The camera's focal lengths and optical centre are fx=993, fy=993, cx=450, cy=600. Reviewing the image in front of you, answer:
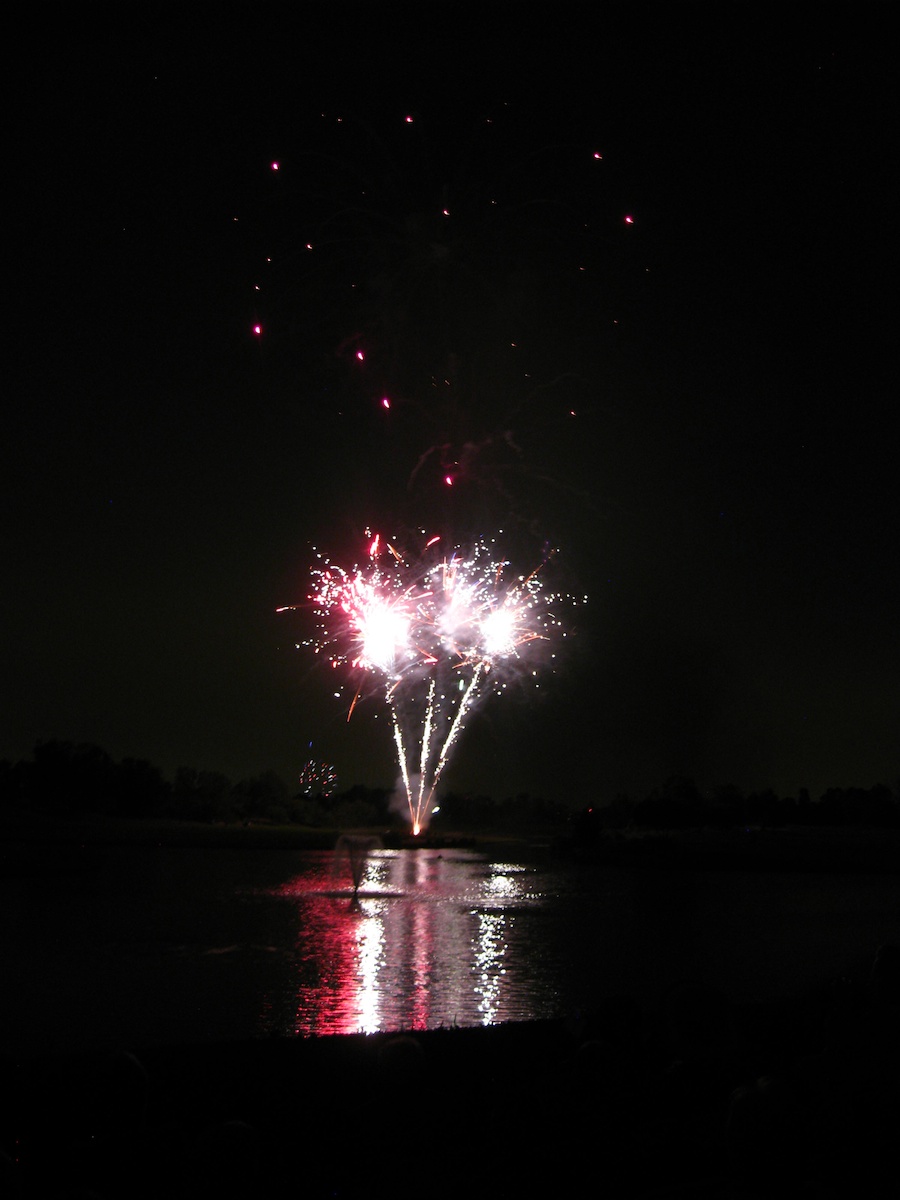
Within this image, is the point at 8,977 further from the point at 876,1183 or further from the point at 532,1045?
the point at 876,1183

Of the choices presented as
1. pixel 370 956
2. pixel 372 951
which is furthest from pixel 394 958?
pixel 372 951

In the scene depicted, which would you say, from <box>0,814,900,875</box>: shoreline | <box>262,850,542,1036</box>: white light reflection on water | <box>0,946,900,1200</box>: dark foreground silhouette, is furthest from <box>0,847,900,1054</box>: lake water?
<box>0,814,900,875</box>: shoreline

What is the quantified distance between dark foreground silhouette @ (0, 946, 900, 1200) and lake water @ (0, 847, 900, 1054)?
969 mm

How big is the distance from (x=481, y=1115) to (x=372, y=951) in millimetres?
10874

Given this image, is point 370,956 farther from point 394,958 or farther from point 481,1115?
point 481,1115

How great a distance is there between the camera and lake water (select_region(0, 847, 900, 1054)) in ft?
34.7

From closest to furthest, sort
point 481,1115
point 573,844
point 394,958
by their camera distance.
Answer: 1. point 481,1115
2. point 394,958
3. point 573,844

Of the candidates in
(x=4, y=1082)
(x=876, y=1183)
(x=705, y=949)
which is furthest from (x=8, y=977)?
(x=876, y=1183)

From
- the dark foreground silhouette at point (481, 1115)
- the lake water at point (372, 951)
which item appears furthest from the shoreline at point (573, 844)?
the dark foreground silhouette at point (481, 1115)

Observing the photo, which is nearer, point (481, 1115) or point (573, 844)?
point (481, 1115)

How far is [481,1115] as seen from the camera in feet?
17.7

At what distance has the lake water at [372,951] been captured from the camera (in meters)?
10.6

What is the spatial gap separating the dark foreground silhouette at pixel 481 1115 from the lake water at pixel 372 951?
0.97 meters

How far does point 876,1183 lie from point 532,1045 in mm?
2596
